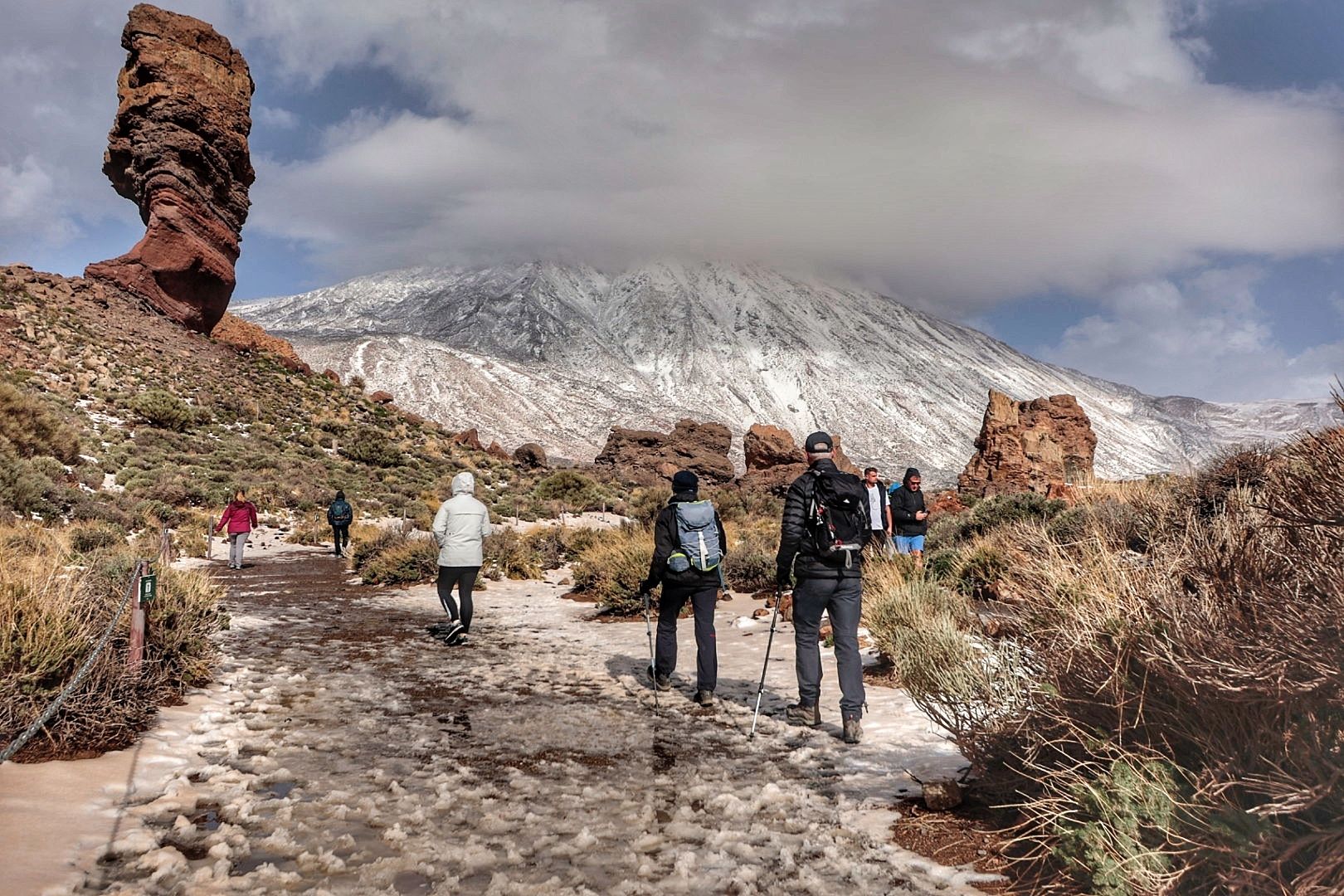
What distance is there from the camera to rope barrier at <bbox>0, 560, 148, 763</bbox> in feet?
10.1

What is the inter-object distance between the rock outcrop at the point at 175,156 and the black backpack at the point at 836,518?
4625 cm

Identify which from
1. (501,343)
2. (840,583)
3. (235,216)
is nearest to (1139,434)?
(501,343)

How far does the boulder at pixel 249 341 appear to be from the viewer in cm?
4572

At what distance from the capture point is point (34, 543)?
1072cm

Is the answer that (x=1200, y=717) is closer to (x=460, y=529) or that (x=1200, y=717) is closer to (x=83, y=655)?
(x=83, y=655)

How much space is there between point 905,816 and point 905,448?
116568 mm

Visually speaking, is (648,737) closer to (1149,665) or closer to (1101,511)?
(1149,665)

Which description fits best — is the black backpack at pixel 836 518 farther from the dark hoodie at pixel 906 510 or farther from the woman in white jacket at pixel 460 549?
the dark hoodie at pixel 906 510

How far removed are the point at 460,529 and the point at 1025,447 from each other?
77.4ft

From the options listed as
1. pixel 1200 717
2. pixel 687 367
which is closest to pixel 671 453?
pixel 1200 717

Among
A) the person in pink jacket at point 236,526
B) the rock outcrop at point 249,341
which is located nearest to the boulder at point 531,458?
the rock outcrop at point 249,341

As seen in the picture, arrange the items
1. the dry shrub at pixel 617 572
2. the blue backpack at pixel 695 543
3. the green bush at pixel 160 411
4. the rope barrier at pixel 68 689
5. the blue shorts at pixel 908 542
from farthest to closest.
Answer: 1. the green bush at pixel 160 411
2. the blue shorts at pixel 908 542
3. the dry shrub at pixel 617 572
4. the blue backpack at pixel 695 543
5. the rope barrier at pixel 68 689

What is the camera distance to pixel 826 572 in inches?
218

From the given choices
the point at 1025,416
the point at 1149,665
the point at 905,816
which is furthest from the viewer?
the point at 1025,416
